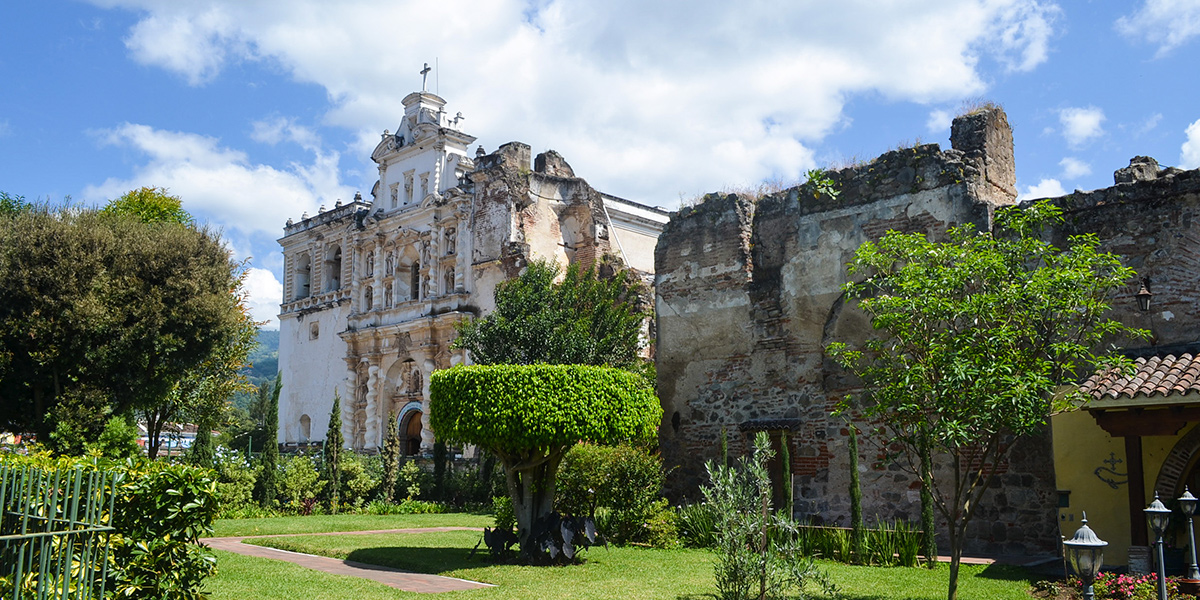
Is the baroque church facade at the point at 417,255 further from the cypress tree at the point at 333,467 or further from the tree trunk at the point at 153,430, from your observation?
the cypress tree at the point at 333,467

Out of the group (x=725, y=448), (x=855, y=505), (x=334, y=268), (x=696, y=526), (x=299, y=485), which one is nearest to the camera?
(x=855, y=505)

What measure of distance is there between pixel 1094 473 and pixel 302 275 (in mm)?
38144

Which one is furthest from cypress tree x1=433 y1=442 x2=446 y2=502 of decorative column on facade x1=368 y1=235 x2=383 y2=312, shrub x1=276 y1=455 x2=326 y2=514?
decorative column on facade x1=368 y1=235 x2=383 y2=312

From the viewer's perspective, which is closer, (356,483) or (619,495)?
(619,495)

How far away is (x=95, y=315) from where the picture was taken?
16.4 metres

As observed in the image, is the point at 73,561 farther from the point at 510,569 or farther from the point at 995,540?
the point at 995,540

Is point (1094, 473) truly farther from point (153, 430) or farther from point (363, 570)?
point (153, 430)

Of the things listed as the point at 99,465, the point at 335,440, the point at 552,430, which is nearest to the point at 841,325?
the point at 552,430

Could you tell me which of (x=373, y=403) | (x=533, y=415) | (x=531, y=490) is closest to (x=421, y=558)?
(x=531, y=490)

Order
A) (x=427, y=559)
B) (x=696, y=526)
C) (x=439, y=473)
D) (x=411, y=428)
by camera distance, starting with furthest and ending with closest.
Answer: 1. (x=411, y=428)
2. (x=439, y=473)
3. (x=696, y=526)
4. (x=427, y=559)

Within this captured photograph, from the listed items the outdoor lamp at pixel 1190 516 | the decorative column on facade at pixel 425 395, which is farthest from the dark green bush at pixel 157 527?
the decorative column on facade at pixel 425 395

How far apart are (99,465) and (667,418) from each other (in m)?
12.0

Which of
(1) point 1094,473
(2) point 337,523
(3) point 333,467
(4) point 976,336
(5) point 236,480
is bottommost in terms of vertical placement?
(2) point 337,523

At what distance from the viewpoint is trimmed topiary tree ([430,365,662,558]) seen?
1181cm
